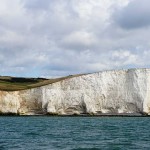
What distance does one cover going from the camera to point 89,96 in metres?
85.2

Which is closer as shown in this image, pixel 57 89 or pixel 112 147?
pixel 112 147

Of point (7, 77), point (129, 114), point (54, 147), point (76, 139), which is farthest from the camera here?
point (7, 77)

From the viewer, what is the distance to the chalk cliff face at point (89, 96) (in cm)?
8438

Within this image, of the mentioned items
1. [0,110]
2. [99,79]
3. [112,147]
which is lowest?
[112,147]

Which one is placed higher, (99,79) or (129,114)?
(99,79)

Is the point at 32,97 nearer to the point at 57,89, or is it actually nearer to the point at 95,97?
the point at 57,89

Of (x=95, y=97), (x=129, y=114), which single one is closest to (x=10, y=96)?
(x=95, y=97)

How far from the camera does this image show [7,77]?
134 m

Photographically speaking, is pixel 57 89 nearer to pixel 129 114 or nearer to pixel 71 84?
pixel 71 84

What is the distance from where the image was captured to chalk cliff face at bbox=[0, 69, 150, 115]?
277 ft

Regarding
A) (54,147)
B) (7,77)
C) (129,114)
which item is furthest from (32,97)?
(54,147)

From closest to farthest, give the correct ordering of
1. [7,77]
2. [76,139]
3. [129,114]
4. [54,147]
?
[54,147] → [76,139] → [129,114] → [7,77]

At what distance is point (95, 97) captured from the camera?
3349 inches

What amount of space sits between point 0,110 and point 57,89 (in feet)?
36.1
